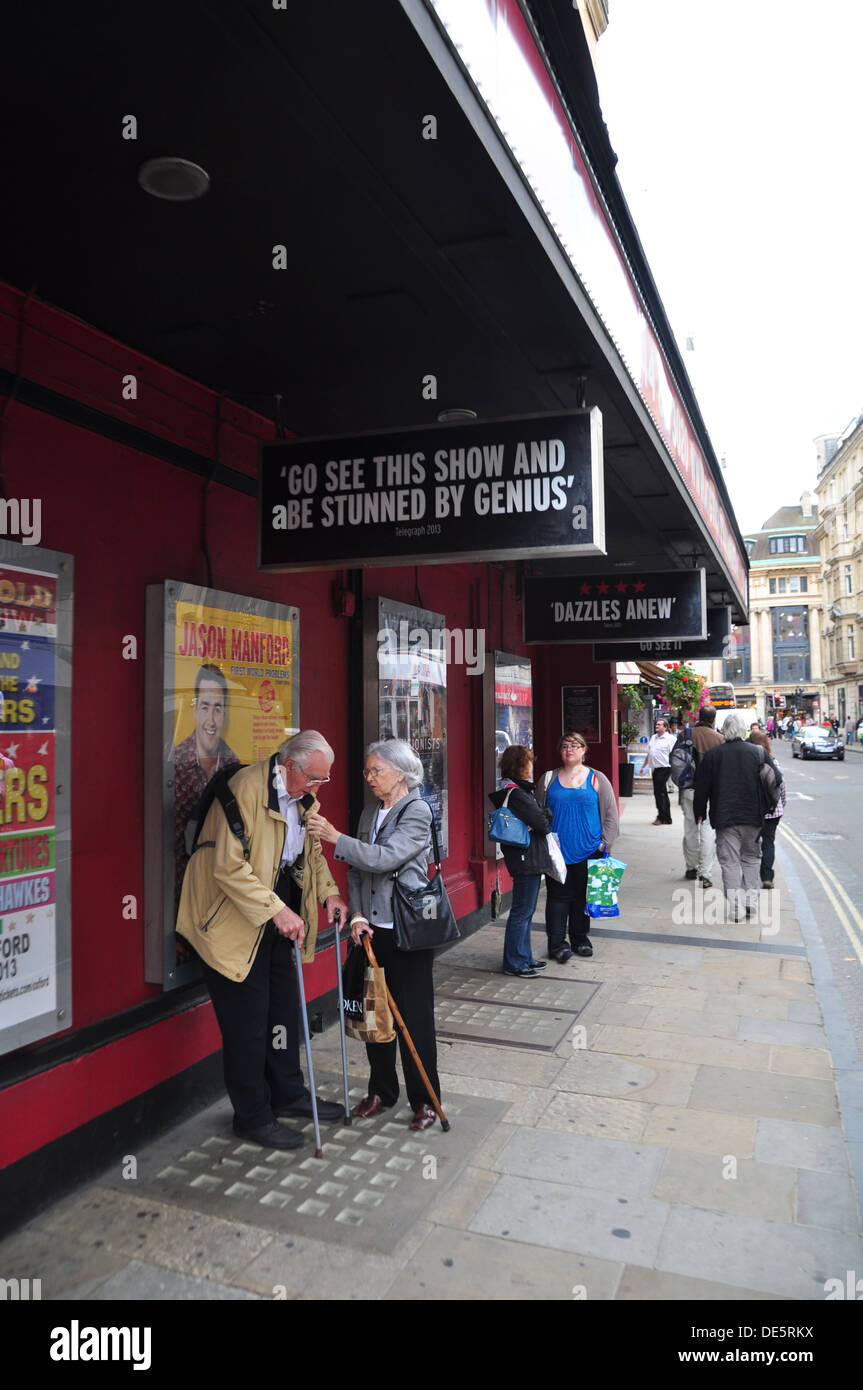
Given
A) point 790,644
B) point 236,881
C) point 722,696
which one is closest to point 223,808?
point 236,881

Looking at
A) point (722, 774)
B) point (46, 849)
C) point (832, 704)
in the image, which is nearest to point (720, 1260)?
point (46, 849)

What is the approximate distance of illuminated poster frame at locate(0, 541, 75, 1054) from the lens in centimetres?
342

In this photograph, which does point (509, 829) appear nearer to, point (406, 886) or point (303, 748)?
point (406, 886)

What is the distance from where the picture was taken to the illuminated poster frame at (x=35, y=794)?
3.42 meters

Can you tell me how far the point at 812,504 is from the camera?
354 feet

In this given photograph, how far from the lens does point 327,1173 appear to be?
3.79m

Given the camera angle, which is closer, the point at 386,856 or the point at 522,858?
the point at 386,856

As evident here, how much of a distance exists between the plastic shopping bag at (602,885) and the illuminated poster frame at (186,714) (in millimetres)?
3348

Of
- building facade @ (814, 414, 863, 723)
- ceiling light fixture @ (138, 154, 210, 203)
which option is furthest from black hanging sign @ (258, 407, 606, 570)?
building facade @ (814, 414, 863, 723)

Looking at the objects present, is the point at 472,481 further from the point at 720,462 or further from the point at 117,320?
the point at 720,462

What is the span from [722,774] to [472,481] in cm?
524

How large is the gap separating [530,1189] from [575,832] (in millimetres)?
3607

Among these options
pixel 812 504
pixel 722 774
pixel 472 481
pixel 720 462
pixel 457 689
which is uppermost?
pixel 812 504

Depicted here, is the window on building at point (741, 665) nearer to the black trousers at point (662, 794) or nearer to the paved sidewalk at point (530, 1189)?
the black trousers at point (662, 794)
